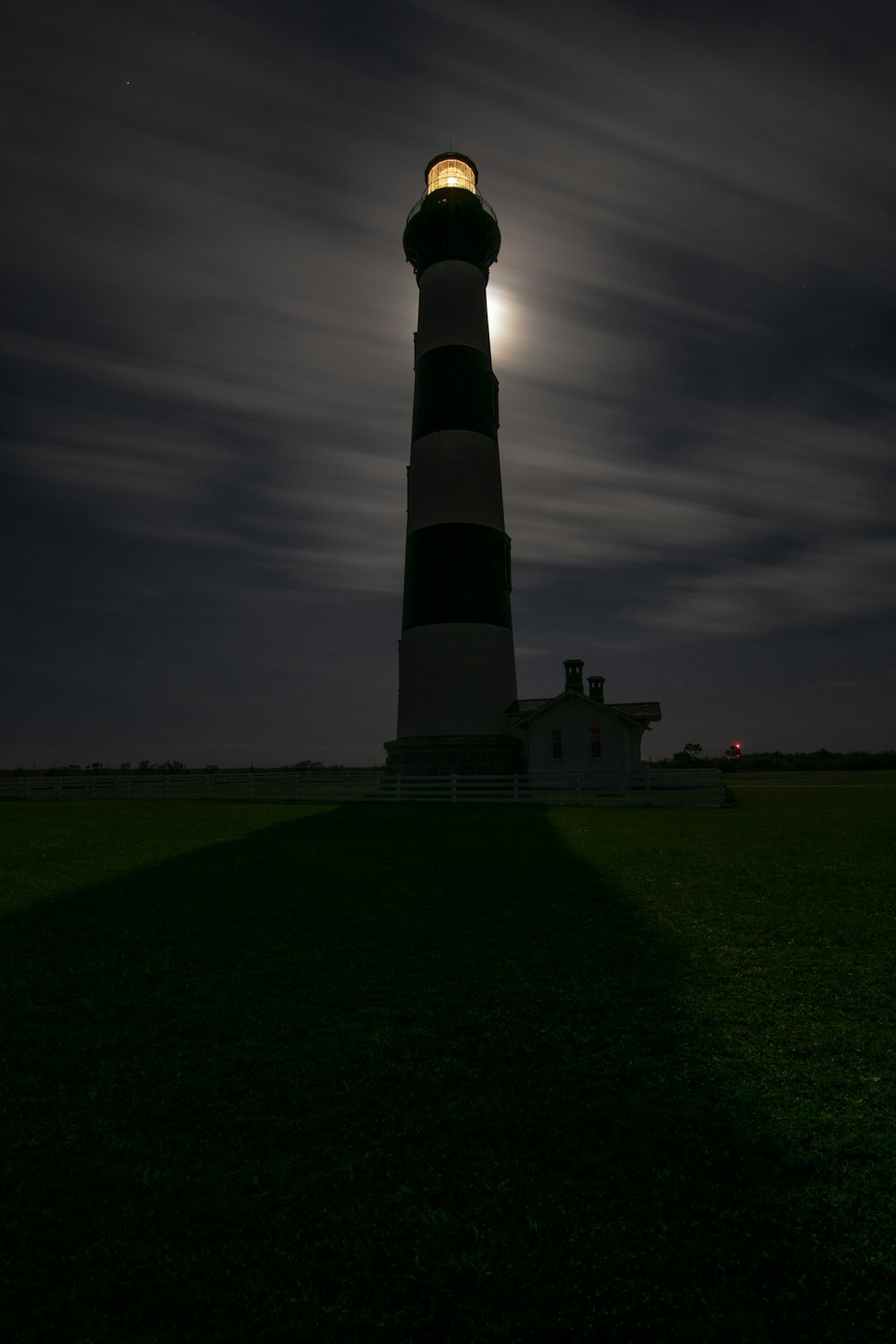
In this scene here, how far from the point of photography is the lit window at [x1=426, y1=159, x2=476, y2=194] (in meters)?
32.2

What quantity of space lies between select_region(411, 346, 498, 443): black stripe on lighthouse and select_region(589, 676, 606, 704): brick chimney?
11.7 metres

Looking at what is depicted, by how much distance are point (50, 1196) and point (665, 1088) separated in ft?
9.91

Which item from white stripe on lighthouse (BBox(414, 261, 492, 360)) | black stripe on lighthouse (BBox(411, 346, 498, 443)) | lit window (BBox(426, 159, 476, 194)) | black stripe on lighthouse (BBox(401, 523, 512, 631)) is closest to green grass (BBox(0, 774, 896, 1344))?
black stripe on lighthouse (BBox(401, 523, 512, 631))

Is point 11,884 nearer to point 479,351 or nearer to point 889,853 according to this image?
point 889,853

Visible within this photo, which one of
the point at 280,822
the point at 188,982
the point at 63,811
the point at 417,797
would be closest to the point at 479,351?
the point at 417,797

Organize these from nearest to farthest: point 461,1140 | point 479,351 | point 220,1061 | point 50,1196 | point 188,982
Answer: point 50,1196
point 461,1140
point 220,1061
point 188,982
point 479,351

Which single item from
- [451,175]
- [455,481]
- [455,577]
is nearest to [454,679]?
[455,577]

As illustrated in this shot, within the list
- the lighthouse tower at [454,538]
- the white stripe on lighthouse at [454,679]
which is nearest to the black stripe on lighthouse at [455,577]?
the lighthouse tower at [454,538]

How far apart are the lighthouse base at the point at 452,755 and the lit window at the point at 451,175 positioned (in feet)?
85.5

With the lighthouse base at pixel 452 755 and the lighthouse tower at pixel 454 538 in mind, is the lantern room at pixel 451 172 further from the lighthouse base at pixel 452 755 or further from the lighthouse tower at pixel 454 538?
the lighthouse base at pixel 452 755

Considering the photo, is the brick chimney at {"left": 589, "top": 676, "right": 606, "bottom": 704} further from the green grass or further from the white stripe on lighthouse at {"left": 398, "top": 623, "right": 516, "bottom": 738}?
the green grass

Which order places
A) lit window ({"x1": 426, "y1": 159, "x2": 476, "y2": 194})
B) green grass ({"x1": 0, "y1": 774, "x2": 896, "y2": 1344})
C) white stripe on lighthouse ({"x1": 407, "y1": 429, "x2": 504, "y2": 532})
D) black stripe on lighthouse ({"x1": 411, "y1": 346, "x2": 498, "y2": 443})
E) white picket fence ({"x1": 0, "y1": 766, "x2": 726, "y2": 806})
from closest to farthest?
green grass ({"x1": 0, "y1": 774, "x2": 896, "y2": 1344}) < white picket fence ({"x1": 0, "y1": 766, "x2": 726, "y2": 806}) < white stripe on lighthouse ({"x1": 407, "y1": 429, "x2": 504, "y2": 532}) < black stripe on lighthouse ({"x1": 411, "y1": 346, "x2": 498, "y2": 443}) < lit window ({"x1": 426, "y1": 159, "x2": 476, "y2": 194})

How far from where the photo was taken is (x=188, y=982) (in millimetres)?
5500

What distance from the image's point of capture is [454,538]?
2689 cm
